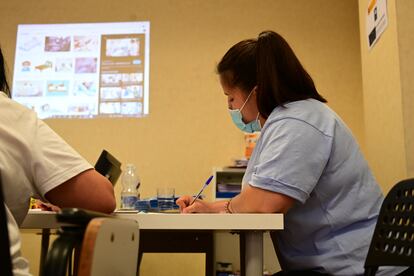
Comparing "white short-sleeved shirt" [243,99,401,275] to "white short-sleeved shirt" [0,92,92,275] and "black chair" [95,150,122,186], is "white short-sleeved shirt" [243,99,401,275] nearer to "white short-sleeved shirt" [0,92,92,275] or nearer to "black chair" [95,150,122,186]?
"white short-sleeved shirt" [0,92,92,275]

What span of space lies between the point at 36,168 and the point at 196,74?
9.01 feet

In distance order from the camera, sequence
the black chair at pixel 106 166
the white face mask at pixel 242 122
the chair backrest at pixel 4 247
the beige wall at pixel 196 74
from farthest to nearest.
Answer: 1. the beige wall at pixel 196 74
2. the black chair at pixel 106 166
3. the white face mask at pixel 242 122
4. the chair backrest at pixel 4 247

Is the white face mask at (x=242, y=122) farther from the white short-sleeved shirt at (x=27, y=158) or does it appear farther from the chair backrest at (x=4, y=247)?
the chair backrest at (x=4, y=247)

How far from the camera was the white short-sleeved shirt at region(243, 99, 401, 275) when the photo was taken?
114 centimetres

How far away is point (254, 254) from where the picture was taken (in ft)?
3.57

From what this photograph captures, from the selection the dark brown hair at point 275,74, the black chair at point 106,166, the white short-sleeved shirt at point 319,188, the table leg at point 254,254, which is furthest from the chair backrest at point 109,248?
the black chair at point 106,166

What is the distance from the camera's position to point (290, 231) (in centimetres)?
122

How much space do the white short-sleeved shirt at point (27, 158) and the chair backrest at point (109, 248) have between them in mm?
196

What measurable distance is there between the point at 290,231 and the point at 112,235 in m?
0.61

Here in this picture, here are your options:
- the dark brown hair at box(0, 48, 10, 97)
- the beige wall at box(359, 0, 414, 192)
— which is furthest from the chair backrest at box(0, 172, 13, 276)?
the beige wall at box(359, 0, 414, 192)

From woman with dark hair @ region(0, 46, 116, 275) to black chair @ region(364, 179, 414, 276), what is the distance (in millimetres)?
638

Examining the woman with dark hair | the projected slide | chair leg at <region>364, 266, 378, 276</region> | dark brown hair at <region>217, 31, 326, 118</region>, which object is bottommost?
chair leg at <region>364, 266, 378, 276</region>

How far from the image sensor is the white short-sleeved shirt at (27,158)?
0.88 m

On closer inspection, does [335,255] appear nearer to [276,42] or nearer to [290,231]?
[290,231]
